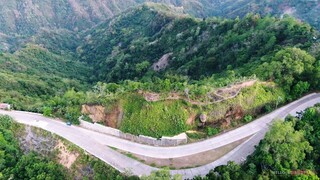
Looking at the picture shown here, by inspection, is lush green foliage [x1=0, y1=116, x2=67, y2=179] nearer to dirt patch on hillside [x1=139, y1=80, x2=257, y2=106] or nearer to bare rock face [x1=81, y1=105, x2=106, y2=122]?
bare rock face [x1=81, y1=105, x2=106, y2=122]

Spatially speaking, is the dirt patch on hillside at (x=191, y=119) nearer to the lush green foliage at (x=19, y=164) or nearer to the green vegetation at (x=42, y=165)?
the green vegetation at (x=42, y=165)

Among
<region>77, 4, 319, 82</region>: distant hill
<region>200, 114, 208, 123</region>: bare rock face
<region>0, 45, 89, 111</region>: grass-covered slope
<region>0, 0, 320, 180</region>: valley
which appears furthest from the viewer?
<region>0, 45, 89, 111</region>: grass-covered slope

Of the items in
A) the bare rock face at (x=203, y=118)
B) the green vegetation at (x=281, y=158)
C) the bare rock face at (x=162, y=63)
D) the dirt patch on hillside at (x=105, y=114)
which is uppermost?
the bare rock face at (x=162, y=63)

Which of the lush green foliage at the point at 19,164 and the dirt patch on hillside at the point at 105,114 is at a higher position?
the dirt patch on hillside at the point at 105,114

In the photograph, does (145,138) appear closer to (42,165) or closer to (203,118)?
(203,118)

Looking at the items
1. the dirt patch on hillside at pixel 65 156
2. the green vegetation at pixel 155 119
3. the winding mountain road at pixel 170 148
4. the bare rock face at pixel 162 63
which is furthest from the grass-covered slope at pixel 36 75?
the bare rock face at pixel 162 63

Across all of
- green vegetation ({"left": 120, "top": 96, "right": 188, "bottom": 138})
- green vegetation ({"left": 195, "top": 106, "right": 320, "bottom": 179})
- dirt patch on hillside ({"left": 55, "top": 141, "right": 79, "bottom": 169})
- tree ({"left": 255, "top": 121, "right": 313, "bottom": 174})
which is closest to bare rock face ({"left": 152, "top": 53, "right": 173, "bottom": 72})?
green vegetation ({"left": 120, "top": 96, "right": 188, "bottom": 138})
